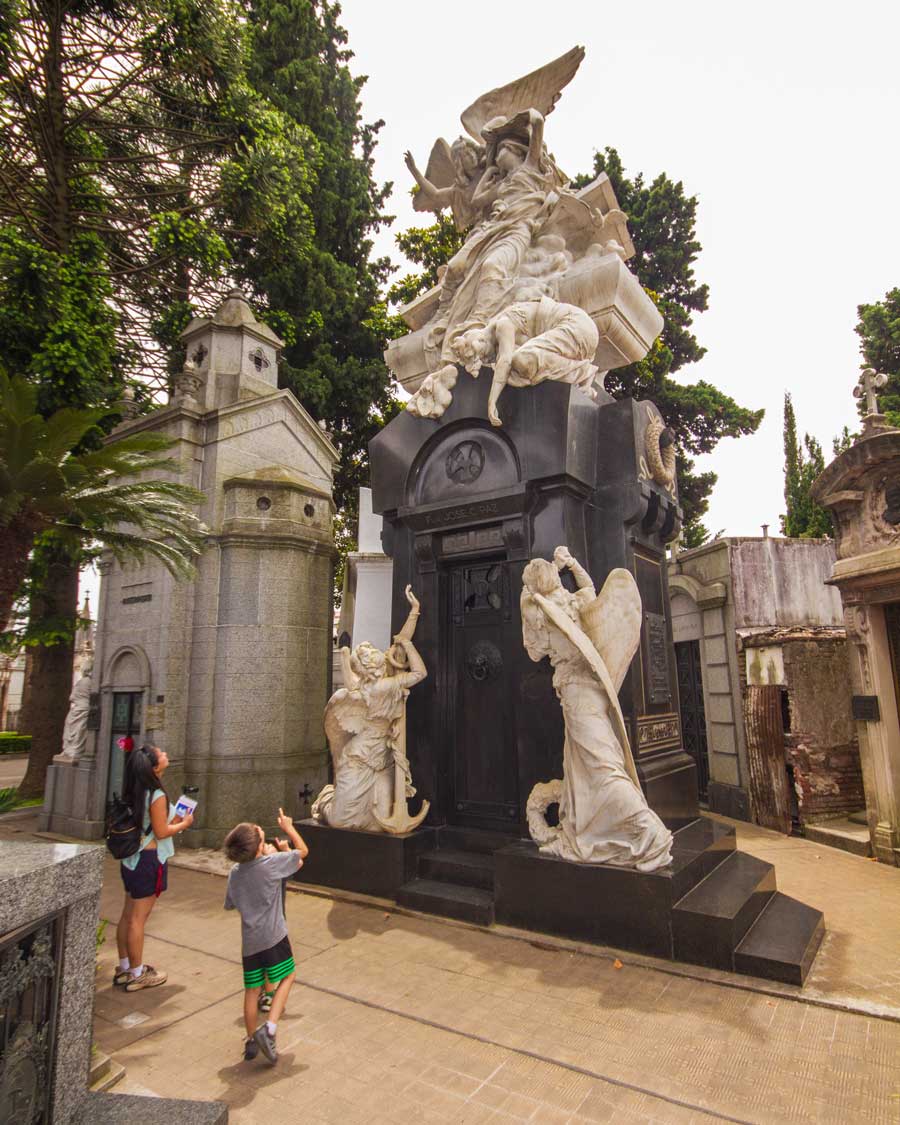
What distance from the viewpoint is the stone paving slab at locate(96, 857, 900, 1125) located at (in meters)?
3.13

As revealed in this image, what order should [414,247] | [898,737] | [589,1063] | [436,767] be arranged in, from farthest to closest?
[414,247]
[898,737]
[436,767]
[589,1063]

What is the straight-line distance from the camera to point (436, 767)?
21.8 feet

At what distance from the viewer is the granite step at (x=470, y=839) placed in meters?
6.18

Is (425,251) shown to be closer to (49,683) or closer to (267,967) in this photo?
(49,683)

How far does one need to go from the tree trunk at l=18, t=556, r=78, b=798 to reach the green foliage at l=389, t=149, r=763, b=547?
1242 cm

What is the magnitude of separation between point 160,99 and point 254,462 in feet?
27.3

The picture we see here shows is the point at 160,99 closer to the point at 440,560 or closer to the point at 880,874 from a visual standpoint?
the point at 440,560

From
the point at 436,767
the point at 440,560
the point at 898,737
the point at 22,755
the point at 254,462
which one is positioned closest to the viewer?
the point at 436,767

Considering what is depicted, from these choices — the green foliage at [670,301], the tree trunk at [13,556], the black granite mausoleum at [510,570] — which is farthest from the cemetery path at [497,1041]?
the green foliage at [670,301]

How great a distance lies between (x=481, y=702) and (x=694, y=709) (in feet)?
25.7

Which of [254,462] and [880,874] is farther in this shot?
[254,462]

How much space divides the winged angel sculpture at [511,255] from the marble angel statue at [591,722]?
222cm

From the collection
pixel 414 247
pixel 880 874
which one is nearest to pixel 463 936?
pixel 880 874

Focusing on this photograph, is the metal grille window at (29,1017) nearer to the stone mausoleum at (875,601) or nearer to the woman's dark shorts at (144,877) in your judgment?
the woman's dark shorts at (144,877)
